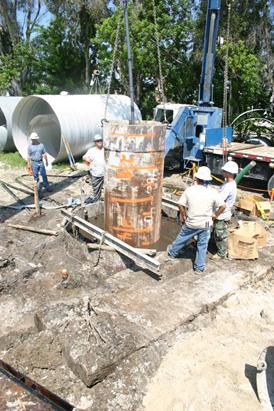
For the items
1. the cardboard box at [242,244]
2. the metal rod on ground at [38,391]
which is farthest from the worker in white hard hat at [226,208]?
the metal rod on ground at [38,391]

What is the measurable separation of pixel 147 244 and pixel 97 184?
225 centimetres

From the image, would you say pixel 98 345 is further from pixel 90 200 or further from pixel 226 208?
pixel 90 200

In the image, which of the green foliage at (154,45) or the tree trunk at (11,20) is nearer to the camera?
the green foliage at (154,45)

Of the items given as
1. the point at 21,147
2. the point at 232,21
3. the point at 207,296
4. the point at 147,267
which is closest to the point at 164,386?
the point at 207,296

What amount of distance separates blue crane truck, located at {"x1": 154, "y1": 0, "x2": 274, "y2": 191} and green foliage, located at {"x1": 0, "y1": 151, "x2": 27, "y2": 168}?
5.80 meters

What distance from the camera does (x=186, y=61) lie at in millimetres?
19391

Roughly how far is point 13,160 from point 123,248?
975 cm

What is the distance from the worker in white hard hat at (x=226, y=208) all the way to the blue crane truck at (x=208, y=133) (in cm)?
480

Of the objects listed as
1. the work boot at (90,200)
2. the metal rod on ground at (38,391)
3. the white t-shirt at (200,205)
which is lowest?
the work boot at (90,200)

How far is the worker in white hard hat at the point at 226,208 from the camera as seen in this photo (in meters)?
6.34

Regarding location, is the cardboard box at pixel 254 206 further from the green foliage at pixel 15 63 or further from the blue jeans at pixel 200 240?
the green foliage at pixel 15 63

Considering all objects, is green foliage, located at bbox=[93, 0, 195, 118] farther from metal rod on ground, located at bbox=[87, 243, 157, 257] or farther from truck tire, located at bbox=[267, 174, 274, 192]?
metal rod on ground, located at bbox=[87, 243, 157, 257]

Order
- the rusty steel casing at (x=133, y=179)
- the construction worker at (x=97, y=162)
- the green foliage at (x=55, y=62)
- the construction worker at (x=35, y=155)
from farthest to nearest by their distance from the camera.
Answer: the green foliage at (x=55, y=62), the construction worker at (x=35, y=155), the construction worker at (x=97, y=162), the rusty steel casing at (x=133, y=179)

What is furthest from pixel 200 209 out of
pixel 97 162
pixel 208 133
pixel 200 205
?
pixel 208 133
